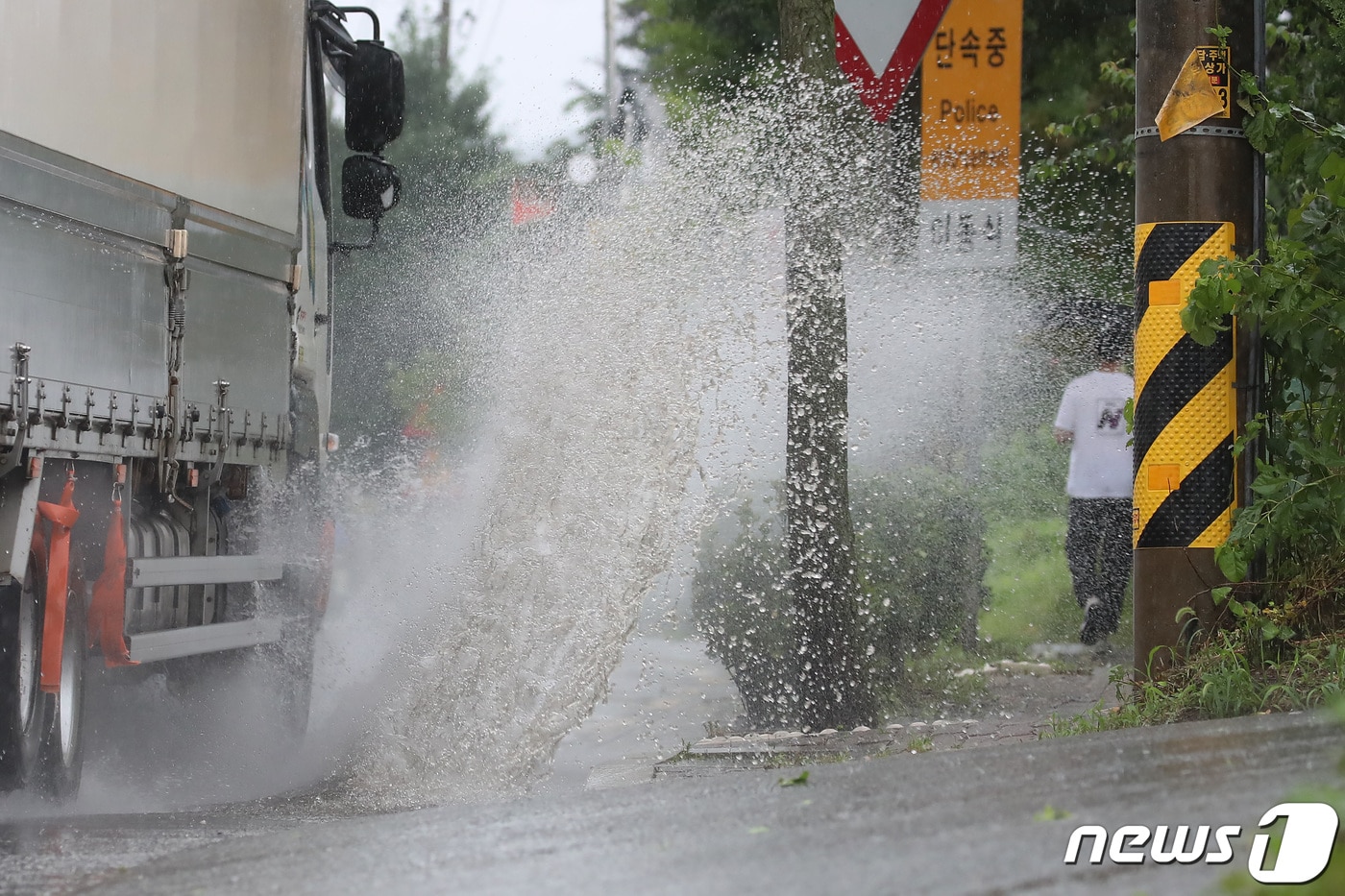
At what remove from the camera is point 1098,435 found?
31.8 feet

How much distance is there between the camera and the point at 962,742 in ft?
18.2

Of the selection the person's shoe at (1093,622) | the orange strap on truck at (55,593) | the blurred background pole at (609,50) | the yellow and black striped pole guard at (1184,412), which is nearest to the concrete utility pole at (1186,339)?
the yellow and black striped pole guard at (1184,412)

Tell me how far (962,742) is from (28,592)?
10.8 ft

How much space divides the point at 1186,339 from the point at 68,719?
406cm

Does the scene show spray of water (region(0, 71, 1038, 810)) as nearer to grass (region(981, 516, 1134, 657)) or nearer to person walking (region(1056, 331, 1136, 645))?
person walking (region(1056, 331, 1136, 645))

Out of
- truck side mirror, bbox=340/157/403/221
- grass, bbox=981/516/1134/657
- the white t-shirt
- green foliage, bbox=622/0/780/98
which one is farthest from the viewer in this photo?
green foliage, bbox=622/0/780/98

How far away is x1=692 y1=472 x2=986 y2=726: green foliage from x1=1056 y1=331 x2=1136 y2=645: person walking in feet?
4.08

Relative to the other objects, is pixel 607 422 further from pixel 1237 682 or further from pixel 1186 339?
pixel 1237 682

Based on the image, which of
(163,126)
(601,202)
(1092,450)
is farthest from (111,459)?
(1092,450)

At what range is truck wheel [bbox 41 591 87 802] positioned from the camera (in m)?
5.71

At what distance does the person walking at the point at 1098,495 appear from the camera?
31.7 ft

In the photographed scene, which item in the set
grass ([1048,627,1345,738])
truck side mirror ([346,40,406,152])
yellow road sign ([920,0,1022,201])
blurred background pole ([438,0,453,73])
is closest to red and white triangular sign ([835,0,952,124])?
yellow road sign ([920,0,1022,201])

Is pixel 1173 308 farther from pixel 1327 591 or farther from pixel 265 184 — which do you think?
pixel 265 184

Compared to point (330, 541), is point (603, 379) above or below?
above
